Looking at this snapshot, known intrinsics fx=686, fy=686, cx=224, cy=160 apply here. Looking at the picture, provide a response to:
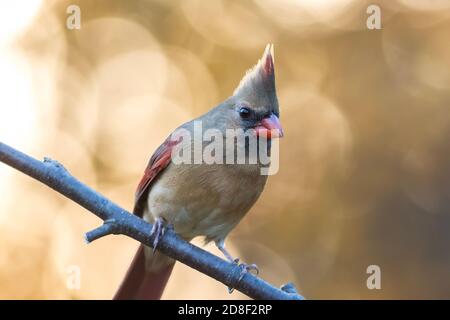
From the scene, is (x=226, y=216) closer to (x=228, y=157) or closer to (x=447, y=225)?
(x=228, y=157)

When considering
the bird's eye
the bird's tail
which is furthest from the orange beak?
the bird's tail

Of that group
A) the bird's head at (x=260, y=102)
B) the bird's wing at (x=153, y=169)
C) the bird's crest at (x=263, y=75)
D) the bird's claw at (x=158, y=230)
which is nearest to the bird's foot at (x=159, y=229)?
the bird's claw at (x=158, y=230)

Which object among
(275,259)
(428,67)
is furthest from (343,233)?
(428,67)

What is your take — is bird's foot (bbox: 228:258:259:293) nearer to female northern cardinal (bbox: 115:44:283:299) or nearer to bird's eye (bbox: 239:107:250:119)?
female northern cardinal (bbox: 115:44:283:299)

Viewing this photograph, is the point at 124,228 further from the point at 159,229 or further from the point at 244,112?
the point at 244,112

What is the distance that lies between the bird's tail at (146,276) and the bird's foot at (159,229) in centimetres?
56

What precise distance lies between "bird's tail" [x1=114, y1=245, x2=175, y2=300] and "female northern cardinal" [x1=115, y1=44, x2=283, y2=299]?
8cm

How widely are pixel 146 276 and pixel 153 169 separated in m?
0.77

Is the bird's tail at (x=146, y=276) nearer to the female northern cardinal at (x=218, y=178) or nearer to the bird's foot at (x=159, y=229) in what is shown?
the female northern cardinal at (x=218, y=178)

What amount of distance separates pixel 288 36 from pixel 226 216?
3.35 metres

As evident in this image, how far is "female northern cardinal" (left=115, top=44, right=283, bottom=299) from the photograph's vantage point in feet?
13.5

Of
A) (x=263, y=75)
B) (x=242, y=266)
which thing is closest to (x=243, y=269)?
(x=242, y=266)

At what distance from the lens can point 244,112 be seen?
421cm

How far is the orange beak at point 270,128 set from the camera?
405cm
